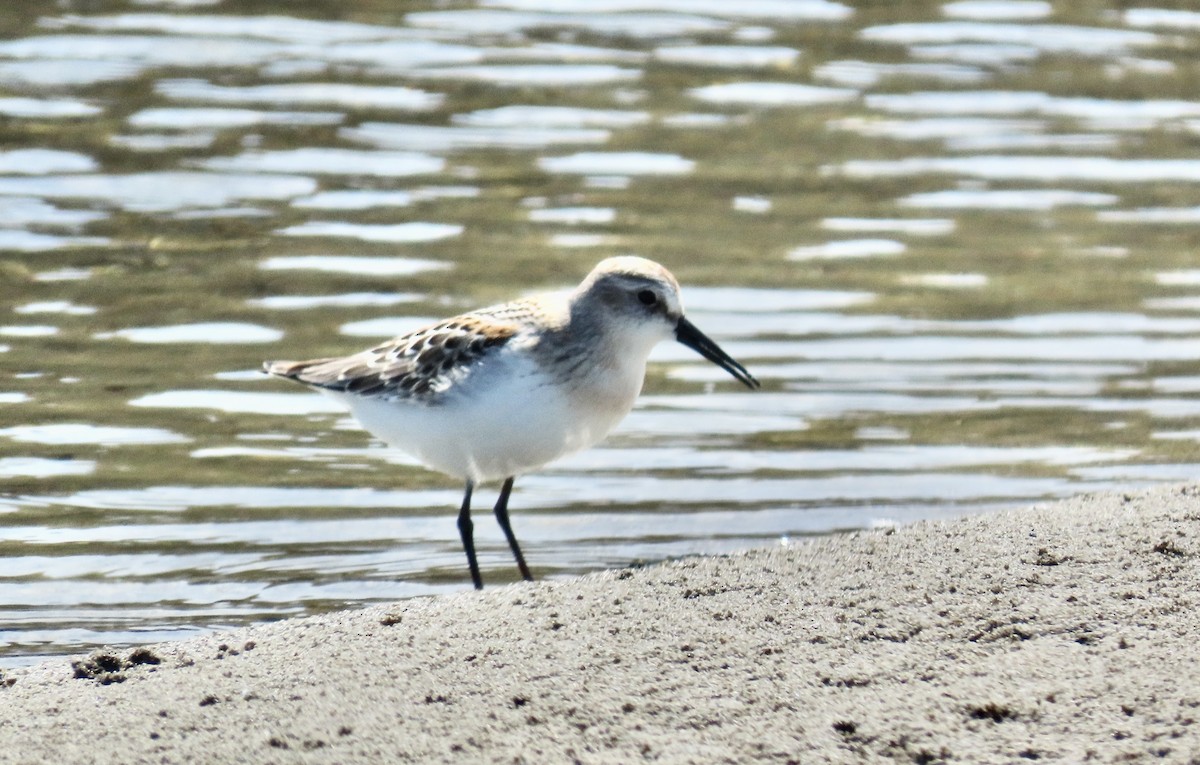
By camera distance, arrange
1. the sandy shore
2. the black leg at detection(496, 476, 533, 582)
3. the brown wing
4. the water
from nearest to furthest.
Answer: the sandy shore
the brown wing
the black leg at detection(496, 476, 533, 582)
the water

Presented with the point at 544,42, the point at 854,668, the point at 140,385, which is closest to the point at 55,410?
the point at 140,385

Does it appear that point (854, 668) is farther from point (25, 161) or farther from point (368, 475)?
point (25, 161)

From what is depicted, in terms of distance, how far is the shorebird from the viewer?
6414 millimetres

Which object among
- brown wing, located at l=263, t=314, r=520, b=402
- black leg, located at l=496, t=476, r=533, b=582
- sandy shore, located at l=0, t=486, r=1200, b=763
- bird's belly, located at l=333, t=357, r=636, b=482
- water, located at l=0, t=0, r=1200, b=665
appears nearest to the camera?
sandy shore, located at l=0, t=486, r=1200, b=763

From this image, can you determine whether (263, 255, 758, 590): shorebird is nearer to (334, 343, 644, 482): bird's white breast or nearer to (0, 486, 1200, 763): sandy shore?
(334, 343, 644, 482): bird's white breast

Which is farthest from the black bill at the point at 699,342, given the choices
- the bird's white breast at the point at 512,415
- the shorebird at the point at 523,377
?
the bird's white breast at the point at 512,415

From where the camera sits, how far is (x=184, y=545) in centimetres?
711

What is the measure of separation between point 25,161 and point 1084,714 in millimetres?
8853

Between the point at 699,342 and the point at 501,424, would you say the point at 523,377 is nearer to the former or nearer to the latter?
the point at 501,424

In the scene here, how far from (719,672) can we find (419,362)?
225cm

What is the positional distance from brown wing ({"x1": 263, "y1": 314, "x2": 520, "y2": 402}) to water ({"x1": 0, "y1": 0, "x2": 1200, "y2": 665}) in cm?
66

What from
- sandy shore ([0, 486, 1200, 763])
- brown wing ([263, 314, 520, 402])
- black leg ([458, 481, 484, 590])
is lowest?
black leg ([458, 481, 484, 590])

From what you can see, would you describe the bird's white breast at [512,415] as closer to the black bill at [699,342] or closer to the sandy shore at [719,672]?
the black bill at [699,342]

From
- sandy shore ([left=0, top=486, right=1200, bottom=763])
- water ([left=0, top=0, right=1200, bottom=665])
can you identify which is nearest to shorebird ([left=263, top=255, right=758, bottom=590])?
water ([left=0, top=0, right=1200, bottom=665])
